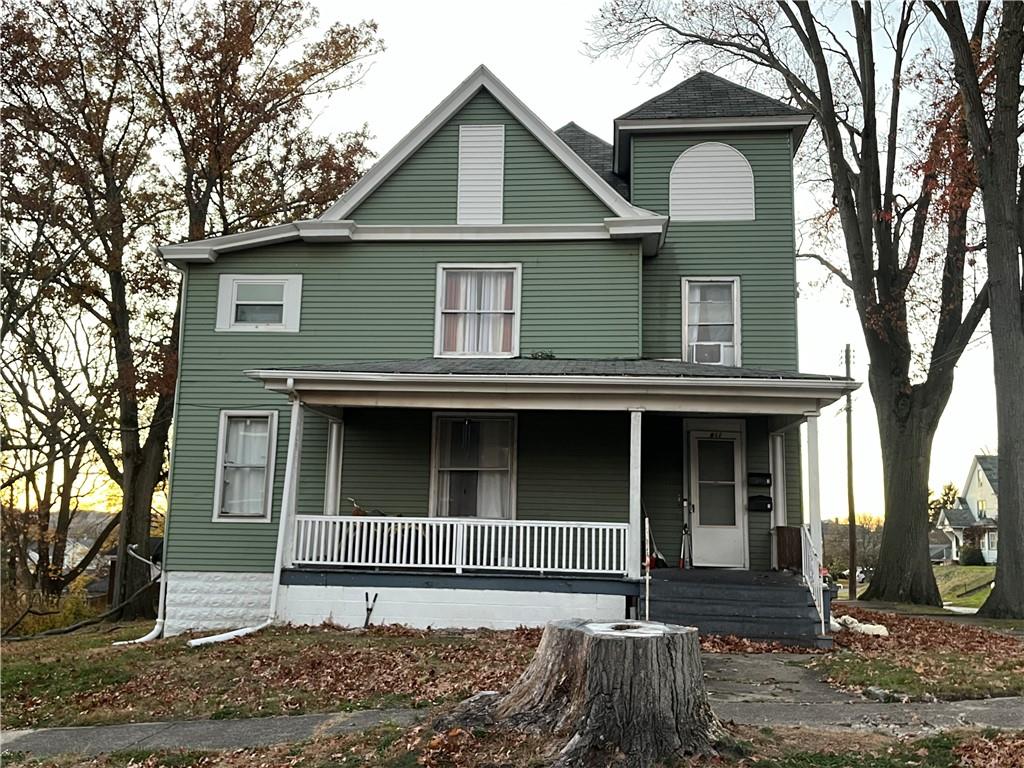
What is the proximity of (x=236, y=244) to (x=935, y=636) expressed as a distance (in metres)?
12.0

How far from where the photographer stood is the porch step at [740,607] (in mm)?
10945

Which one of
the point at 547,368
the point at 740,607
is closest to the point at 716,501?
the point at 740,607

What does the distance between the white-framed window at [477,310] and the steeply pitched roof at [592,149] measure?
3428 millimetres

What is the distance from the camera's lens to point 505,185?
48.1 feet

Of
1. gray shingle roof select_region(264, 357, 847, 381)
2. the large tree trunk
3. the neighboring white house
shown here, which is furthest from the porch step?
the neighboring white house

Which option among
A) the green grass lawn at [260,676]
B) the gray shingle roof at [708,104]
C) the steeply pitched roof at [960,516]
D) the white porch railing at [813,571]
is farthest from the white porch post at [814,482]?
the steeply pitched roof at [960,516]

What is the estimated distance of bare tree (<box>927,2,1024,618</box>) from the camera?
15.9 meters

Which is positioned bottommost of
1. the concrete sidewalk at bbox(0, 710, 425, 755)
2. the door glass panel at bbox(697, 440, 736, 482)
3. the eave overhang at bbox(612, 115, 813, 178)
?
the concrete sidewalk at bbox(0, 710, 425, 755)

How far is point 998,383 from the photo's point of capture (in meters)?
16.4

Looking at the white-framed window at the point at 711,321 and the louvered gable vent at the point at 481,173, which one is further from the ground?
the louvered gable vent at the point at 481,173

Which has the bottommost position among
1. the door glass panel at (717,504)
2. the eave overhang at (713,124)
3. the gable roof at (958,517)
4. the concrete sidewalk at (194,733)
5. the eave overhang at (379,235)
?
the concrete sidewalk at (194,733)

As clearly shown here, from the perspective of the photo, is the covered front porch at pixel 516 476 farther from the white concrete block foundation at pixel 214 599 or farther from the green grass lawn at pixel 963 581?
the green grass lawn at pixel 963 581

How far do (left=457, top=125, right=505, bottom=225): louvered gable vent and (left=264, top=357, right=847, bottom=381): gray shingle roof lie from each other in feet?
7.97

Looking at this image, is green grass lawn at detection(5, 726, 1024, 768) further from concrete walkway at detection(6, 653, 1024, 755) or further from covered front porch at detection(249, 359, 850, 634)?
covered front porch at detection(249, 359, 850, 634)
